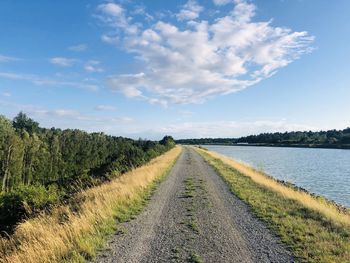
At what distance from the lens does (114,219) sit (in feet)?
42.8

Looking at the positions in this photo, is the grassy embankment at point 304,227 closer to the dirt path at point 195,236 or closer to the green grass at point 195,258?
the dirt path at point 195,236

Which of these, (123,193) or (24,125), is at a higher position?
(24,125)

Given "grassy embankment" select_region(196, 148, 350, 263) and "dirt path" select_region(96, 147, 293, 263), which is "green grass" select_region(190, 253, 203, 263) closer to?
"dirt path" select_region(96, 147, 293, 263)

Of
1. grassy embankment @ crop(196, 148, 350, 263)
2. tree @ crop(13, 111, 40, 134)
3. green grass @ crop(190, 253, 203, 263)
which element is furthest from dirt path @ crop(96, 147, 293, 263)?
tree @ crop(13, 111, 40, 134)

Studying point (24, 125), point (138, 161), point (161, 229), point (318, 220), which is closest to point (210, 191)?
point (318, 220)

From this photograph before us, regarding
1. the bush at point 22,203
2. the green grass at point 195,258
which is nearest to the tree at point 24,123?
the bush at point 22,203

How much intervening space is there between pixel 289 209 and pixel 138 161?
29.5 metres

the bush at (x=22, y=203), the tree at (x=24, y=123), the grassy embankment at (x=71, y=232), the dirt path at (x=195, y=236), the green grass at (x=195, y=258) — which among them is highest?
the tree at (x=24, y=123)

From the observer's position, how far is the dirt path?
352 inches

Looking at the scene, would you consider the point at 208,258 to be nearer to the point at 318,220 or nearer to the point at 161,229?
the point at 161,229

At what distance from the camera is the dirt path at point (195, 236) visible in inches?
352

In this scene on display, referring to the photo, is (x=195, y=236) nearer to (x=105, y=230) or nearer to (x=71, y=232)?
(x=105, y=230)

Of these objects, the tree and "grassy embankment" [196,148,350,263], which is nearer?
"grassy embankment" [196,148,350,263]

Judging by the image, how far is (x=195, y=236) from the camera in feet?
35.8
